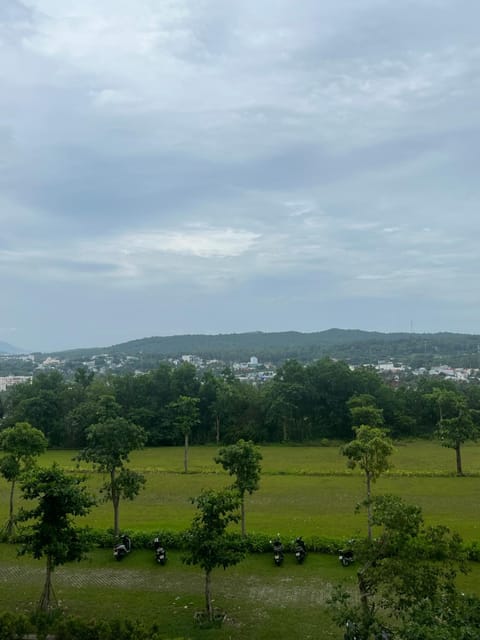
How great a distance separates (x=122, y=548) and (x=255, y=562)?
4570 millimetres

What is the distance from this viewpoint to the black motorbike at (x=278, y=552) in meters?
16.5

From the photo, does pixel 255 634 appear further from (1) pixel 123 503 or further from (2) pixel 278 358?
(2) pixel 278 358

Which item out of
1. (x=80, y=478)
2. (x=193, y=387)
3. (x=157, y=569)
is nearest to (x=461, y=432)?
(x=157, y=569)

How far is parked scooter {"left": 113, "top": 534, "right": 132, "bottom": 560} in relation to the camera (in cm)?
1728

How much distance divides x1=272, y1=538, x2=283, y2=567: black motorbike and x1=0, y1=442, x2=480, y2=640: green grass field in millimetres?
281

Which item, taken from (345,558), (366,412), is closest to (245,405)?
(366,412)

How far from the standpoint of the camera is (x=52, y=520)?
13.2m

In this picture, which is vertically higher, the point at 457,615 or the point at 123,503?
the point at 457,615

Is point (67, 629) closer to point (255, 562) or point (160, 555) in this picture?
point (160, 555)

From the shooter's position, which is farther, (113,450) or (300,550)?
(113,450)

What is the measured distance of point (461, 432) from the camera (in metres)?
31.4

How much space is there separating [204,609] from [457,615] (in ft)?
24.5

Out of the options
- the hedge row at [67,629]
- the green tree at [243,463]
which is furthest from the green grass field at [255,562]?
the hedge row at [67,629]

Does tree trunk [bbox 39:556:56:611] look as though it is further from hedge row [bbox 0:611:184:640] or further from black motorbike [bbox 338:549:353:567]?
black motorbike [bbox 338:549:353:567]
